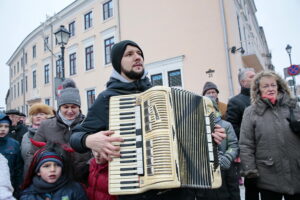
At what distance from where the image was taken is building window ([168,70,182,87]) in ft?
44.7

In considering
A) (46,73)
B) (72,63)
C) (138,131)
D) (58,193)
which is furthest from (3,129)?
(46,73)

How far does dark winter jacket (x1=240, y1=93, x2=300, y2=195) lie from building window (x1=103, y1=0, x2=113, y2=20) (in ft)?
→ 52.8

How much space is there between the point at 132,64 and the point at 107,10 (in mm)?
16798

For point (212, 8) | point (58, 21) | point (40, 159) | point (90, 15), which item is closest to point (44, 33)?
point (58, 21)

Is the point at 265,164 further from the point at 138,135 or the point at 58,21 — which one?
the point at 58,21

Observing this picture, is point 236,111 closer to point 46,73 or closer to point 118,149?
point 118,149

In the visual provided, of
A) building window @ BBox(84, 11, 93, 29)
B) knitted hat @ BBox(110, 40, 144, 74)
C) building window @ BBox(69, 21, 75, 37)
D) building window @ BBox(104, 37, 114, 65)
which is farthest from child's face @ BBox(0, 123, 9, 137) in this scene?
building window @ BBox(69, 21, 75, 37)

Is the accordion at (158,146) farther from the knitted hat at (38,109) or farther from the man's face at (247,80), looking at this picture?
the knitted hat at (38,109)

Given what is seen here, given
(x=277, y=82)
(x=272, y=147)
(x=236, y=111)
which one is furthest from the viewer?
(x=236, y=111)

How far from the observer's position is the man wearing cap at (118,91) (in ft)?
6.73

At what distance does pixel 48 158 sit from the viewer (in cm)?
259

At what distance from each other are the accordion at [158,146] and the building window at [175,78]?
1162cm

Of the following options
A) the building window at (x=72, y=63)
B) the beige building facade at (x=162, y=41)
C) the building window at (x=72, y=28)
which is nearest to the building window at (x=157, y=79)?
the beige building facade at (x=162, y=41)

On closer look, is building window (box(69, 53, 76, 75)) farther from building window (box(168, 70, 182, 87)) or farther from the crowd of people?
the crowd of people
